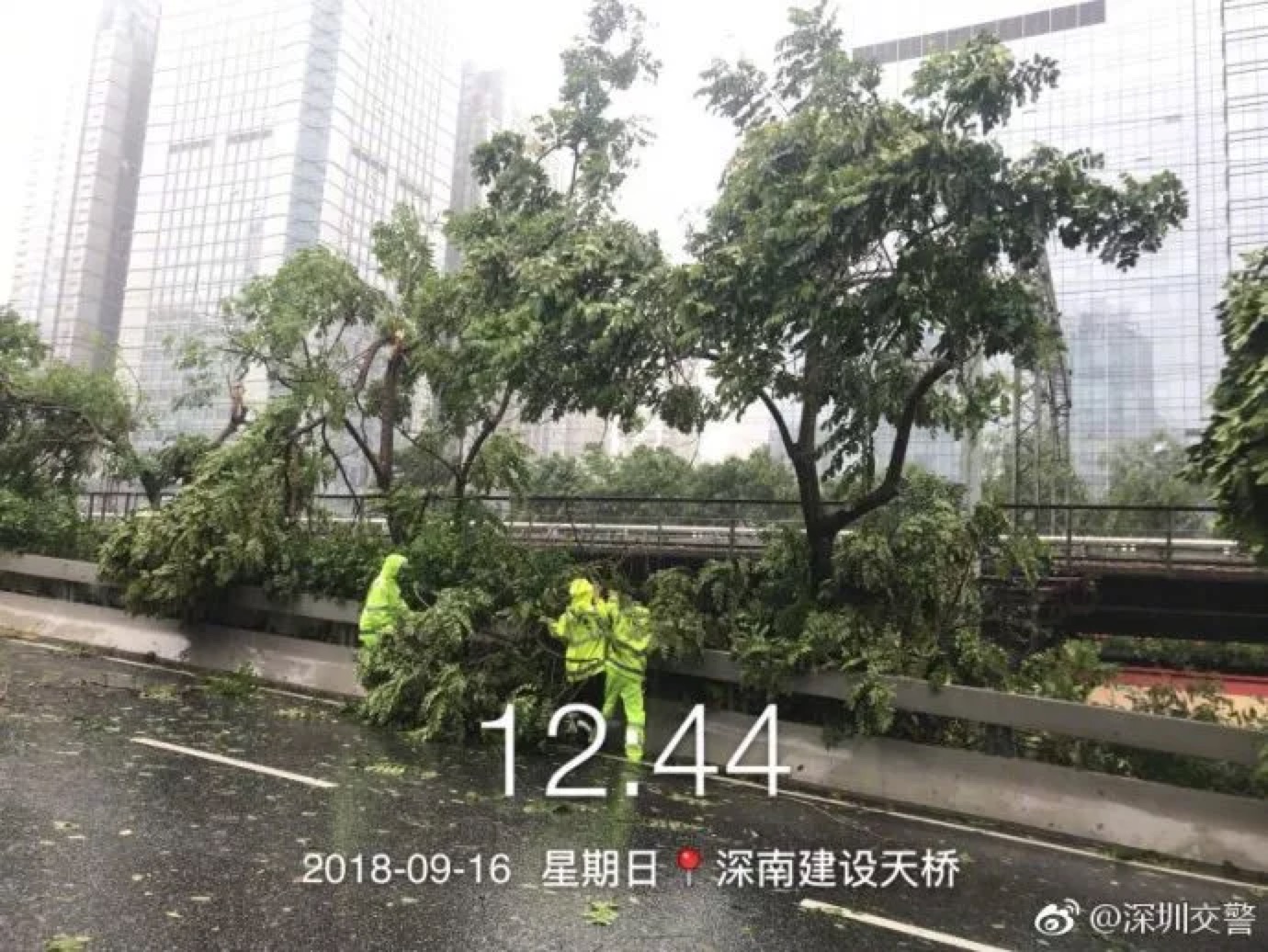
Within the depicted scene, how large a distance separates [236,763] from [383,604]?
293cm

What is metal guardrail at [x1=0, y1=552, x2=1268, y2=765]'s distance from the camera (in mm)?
6695

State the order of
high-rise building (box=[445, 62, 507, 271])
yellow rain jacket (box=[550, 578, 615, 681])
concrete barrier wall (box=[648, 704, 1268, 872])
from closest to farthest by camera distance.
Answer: concrete barrier wall (box=[648, 704, 1268, 872]) → yellow rain jacket (box=[550, 578, 615, 681]) → high-rise building (box=[445, 62, 507, 271])

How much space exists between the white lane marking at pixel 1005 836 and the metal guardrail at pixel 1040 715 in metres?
0.83

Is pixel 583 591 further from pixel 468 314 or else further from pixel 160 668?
pixel 160 668

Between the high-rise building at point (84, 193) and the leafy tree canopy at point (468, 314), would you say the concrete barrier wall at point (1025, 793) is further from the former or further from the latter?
the high-rise building at point (84, 193)

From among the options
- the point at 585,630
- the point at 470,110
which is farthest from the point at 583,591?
the point at 470,110

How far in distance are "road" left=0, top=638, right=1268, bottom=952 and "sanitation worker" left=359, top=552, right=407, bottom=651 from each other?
5.46 feet

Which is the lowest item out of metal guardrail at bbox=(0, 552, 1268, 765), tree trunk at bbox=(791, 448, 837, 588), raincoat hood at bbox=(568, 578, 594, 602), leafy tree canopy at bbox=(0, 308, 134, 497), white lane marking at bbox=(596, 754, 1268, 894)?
white lane marking at bbox=(596, 754, 1268, 894)

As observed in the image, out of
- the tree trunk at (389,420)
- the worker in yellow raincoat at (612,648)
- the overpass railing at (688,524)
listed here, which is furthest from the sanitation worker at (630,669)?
the tree trunk at (389,420)

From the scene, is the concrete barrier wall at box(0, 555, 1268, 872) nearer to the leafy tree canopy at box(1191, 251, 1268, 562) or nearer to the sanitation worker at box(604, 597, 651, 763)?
the sanitation worker at box(604, 597, 651, 763)

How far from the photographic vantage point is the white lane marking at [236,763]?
700cm

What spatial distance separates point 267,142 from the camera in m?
50.9
